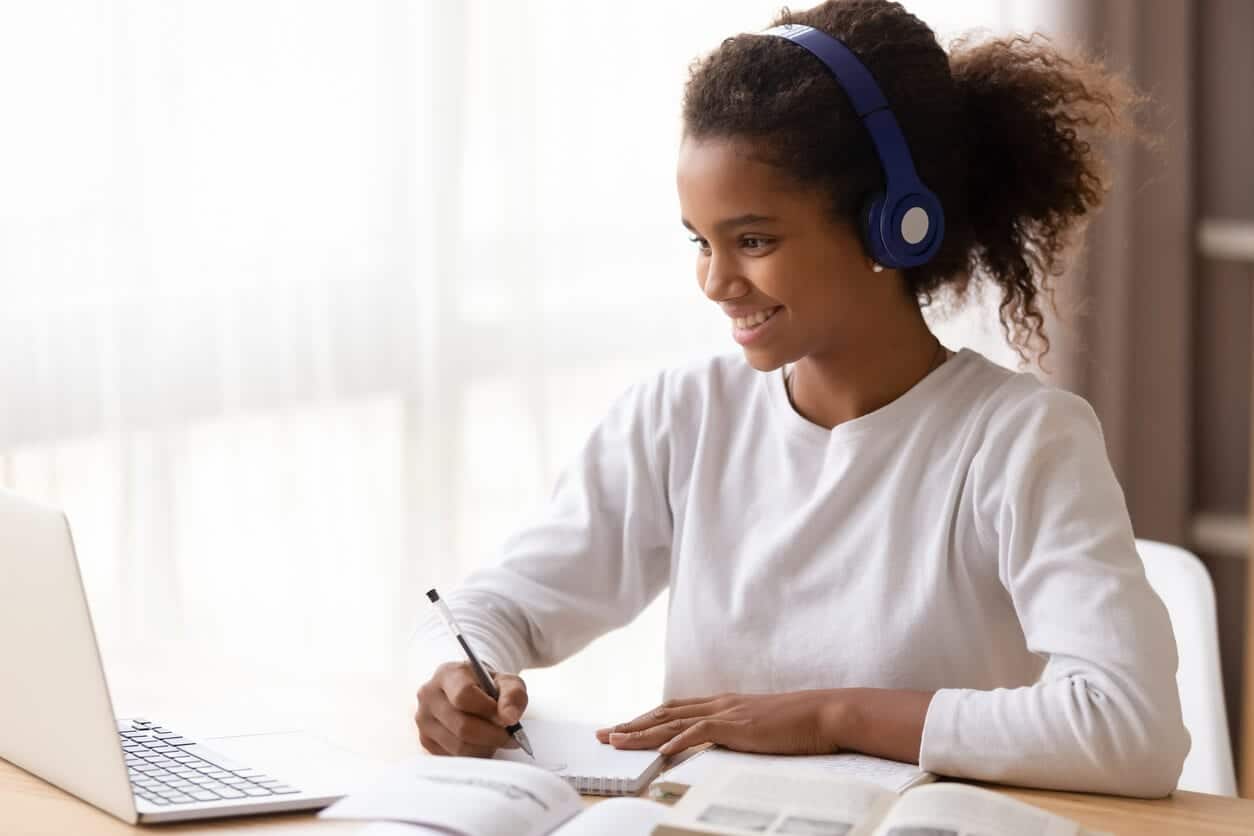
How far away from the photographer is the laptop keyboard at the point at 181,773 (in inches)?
45.1

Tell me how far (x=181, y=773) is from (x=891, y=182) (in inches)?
28.8

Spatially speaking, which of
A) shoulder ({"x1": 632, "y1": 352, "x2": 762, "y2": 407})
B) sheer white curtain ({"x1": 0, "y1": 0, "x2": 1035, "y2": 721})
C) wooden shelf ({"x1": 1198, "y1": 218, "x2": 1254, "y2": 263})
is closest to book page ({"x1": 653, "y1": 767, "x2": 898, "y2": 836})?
shoulder ({"x1": 632, "y1": 352, "x2": 762, "y2": 407})

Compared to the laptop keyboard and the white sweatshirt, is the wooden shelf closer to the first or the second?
the white sweatshirt

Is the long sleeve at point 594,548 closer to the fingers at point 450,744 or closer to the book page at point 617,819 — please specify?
the fingers at point 450,744

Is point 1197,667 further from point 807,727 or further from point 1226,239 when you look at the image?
point 1226,239

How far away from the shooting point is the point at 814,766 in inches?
47.4

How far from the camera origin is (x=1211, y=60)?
116 inches

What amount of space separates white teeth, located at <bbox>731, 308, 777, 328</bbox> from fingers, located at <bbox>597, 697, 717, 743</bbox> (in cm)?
→ 33

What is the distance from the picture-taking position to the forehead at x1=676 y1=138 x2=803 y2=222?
1.37m

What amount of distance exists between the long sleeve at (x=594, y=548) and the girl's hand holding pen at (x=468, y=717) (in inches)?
9.0

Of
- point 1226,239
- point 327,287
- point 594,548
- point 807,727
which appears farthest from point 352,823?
point 1226,239

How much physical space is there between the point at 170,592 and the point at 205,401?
0.89ft

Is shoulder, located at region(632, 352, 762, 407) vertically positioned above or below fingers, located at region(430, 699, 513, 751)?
above

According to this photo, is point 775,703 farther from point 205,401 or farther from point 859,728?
point 205,401
